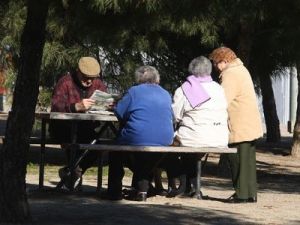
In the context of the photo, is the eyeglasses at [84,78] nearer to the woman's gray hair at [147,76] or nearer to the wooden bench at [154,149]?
the woman's gray hair at [147,76]

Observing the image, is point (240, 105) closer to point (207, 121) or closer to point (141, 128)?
point (207, 121)

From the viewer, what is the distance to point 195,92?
9188 mm

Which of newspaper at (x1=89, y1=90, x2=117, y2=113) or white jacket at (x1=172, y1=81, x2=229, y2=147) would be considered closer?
white jacket at (x1=172, y1=81, x2=229, y2=147)

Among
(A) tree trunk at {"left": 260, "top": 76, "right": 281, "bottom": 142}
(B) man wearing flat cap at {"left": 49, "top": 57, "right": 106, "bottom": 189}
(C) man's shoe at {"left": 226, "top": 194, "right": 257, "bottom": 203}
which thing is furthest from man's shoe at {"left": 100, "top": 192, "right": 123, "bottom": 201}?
(A) tree trunk at {"left": 260, "top": 76, "right": 281, "bottom": 142}

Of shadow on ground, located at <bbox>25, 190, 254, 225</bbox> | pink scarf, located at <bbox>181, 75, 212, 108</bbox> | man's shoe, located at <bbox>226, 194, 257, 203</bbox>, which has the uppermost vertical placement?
pink scarf, located at <bbox>181, 75, 212, 108</bbox>

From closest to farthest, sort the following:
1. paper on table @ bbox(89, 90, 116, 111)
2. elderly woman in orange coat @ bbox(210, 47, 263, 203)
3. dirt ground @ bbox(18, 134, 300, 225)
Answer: dirt ground @ bbox(18, 134, 300, 225) < elderly woman in orange coat @ bbox(210, 47, 263, 203) < paper on table @ bbox(89, 90, 116, 111)

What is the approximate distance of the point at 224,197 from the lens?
981cm

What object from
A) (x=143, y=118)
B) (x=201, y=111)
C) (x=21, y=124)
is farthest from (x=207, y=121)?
(x=21, y=124)

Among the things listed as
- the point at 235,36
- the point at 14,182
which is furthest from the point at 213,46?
the point at 14,182

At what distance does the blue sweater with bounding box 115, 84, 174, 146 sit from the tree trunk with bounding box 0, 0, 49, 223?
2.21m

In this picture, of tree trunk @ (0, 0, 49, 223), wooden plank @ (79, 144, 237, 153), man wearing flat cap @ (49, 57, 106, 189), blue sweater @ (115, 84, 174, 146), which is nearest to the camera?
tree trunk @ (0, 0, 49, 223)

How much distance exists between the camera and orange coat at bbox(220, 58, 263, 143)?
9.20 metres

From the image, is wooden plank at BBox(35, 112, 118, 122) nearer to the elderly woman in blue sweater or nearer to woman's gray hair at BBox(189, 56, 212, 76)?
the elderly woman in blue sweater

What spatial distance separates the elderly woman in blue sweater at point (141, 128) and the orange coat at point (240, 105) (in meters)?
0.70
